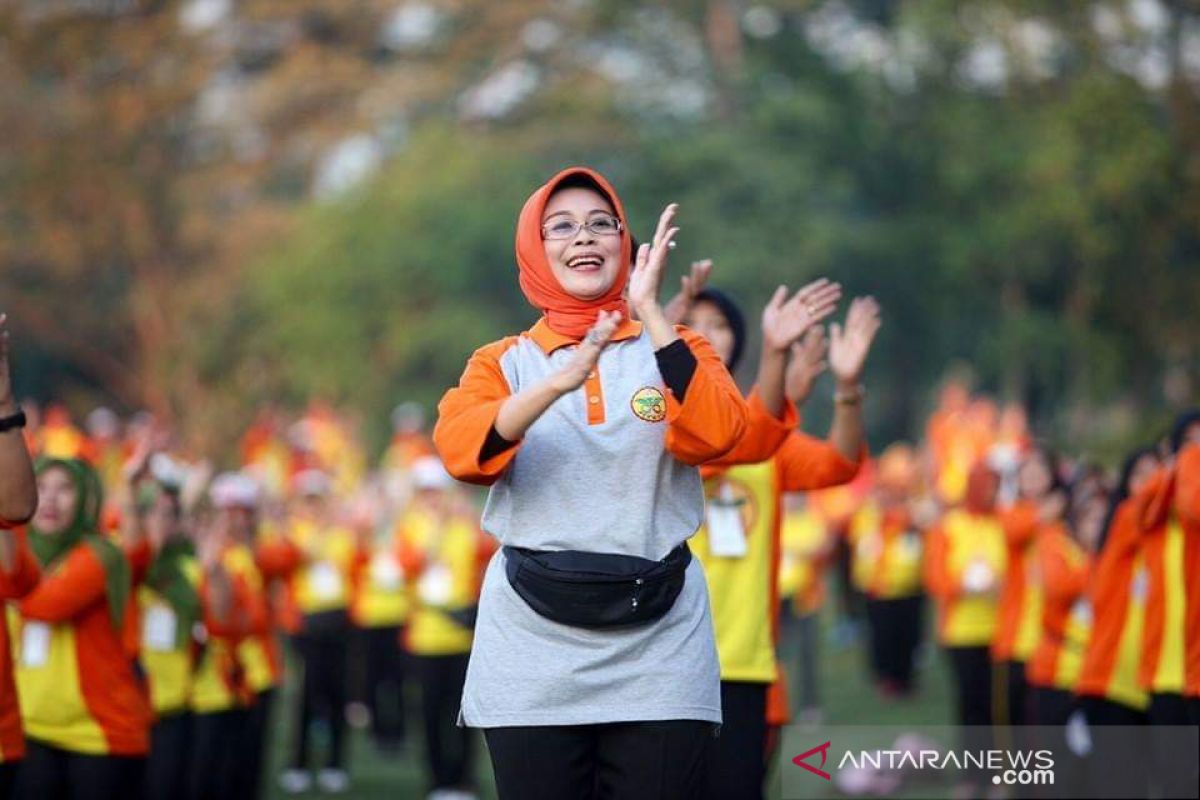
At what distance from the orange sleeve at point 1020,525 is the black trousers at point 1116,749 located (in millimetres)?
2500

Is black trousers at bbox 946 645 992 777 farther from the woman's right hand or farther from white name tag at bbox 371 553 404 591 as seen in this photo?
the woman's right hand

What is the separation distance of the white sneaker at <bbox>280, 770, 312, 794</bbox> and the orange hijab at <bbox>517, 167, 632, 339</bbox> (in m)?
9.00

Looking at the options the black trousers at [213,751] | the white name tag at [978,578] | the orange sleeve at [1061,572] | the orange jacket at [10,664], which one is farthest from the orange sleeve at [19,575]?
the white name tag at [978,578]

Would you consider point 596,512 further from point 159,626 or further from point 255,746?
point 255,746

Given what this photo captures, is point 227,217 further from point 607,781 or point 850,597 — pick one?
point 607,781

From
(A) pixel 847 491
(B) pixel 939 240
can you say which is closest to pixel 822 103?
(B) pixel 939 240

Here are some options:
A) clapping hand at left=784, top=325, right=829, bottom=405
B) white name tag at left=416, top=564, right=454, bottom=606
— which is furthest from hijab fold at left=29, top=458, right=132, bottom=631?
white name tag at left=416, top=564, right=454, bottom=606

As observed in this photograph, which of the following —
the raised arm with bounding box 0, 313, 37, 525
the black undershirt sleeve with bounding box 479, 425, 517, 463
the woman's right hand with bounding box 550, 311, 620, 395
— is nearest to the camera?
the woman's right hand with bounding box 550, 311, 620, 395

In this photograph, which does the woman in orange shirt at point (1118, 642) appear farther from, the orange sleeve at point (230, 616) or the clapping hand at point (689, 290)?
the orange sleeve at point (230, 616)

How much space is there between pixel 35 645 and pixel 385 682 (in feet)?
27.7

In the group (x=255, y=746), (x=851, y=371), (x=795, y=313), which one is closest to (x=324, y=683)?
(x=255, y=746)

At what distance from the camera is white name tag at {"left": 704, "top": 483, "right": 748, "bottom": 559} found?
22.9ft

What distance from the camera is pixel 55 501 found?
298 inches

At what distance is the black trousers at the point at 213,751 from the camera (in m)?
10.5
